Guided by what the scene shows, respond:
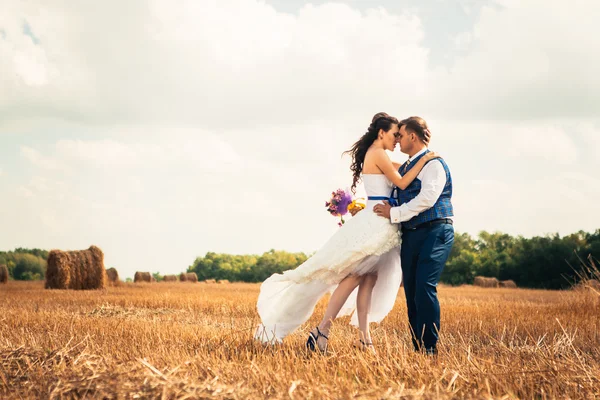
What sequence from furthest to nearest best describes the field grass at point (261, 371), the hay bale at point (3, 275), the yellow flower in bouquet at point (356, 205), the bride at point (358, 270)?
1. the hay bale at point (3, 275)
2. the yellow flower in bouquet at point (356, 205)
3. the bride at point (358, 270)
4. the field grass at point (261, 371)

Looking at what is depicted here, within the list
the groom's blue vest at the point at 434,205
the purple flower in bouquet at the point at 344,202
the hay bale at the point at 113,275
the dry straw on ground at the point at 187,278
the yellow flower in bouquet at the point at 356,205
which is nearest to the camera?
the groom's blue vest at the point at 434,205

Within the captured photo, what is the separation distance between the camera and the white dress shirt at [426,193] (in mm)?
5500

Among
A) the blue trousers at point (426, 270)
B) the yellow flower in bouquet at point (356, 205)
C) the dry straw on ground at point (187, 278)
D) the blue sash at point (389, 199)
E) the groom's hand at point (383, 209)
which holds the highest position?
the yellow flower in bouquet at point (356, 205)

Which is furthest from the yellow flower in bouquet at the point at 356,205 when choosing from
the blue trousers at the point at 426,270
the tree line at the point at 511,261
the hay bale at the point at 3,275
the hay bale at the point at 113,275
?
the hay bale at the point at 3,275

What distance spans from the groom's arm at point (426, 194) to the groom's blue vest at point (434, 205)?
9 centimetres

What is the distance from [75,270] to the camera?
2077 centimetres

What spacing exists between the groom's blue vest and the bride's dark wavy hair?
0.52 meters

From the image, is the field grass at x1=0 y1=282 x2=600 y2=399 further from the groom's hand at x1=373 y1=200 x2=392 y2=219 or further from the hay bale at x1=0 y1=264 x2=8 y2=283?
the hay bale at x1=0 y1=264 x2=8 y2=283

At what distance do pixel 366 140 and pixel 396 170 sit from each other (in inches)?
20.3

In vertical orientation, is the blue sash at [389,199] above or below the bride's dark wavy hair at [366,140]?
below

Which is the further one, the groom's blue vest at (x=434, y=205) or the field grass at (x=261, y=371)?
the groom's blue vest at (x=434, y=205)

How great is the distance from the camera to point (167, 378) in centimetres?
333

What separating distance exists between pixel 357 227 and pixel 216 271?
72.7 m

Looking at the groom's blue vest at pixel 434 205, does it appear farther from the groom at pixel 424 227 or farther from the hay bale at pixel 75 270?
the hay bale at pixel 75 270
